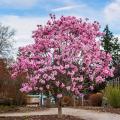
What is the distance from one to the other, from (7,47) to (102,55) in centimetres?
4187

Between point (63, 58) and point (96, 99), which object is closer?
point (63, 58)

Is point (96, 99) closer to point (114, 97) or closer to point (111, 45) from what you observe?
point (114, 97)

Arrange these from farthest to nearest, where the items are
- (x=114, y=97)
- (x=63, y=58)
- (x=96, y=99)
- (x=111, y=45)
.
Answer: (x=111, y=45), (x=96, y=99), (x=114, y=97), (x=63, y=58)

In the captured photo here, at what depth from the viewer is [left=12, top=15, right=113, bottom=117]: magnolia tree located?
19922 millimetres

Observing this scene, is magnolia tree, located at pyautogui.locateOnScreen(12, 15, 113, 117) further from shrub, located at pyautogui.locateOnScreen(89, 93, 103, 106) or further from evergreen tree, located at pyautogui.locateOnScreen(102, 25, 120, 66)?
evergreen tree, located at pyautogui.locateOnScreen(102, 25, 120, 66)

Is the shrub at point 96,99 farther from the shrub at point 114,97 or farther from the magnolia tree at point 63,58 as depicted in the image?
the magnolia tree at point 63,58

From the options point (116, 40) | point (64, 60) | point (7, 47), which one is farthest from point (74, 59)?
point (116, 40)

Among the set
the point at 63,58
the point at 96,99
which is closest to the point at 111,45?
the point at 96,99

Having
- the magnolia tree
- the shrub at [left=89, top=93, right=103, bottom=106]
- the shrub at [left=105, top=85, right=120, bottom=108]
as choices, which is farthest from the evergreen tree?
the magnolia tree

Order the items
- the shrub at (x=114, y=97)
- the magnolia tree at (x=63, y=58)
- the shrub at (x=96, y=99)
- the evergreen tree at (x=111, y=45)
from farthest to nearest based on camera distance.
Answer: the evergreen tree at (x=111, y=45), the shrub at (x=96, y=99), the shrub at (x=114, y=97), the magnolia tree at (x=63, y=58)

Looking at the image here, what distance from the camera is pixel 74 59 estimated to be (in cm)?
2008

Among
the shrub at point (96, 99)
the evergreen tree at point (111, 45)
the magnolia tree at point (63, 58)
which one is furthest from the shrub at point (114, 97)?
the evergreen tree at point (111, 45)

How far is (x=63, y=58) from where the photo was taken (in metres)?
20.0

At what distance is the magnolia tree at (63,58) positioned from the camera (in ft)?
65.4
